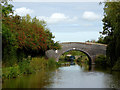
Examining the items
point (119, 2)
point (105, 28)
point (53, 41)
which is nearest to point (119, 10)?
point (119, 2)

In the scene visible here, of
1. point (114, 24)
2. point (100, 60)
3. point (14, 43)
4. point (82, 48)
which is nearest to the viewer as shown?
point (14, 43)

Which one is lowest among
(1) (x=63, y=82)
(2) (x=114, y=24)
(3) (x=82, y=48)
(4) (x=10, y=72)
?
(1) (x=63, y=82)

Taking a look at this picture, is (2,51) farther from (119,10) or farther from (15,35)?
(119,10)

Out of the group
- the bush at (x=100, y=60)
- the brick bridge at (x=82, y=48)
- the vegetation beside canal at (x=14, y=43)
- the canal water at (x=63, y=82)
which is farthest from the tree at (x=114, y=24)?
the brick bridge at (x=82, y=48)

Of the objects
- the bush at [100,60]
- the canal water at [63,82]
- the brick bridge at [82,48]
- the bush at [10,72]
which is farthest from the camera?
the brick bridge at [82,48]

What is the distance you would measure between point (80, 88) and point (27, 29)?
1216cm

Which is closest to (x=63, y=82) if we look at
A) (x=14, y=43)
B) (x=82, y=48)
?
(x=14, y=43)

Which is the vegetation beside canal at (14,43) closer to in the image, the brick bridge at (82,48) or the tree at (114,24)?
the tree at (114,24)

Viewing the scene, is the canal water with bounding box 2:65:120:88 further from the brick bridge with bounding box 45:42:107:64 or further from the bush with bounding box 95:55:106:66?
the brick bridge with bounding box 45:42:107:64

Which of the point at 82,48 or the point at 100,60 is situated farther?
the point at 82,48

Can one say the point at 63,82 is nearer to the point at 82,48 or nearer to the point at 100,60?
the point at 100,60

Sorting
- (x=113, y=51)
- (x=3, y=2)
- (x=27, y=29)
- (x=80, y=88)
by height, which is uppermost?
(x=3, y=2)

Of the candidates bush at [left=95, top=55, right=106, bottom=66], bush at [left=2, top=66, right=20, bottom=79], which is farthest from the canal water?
bush at [left=95, top=55, right=106, bottom=66]

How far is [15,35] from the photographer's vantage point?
2027cm
